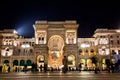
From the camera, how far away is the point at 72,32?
327ft

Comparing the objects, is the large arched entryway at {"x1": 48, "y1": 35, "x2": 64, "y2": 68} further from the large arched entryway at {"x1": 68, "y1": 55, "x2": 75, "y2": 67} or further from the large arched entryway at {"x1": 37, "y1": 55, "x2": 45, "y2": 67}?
the large arched entryway at {"x1": 68, "y1": 55, "x2": 75, "y2": 67}

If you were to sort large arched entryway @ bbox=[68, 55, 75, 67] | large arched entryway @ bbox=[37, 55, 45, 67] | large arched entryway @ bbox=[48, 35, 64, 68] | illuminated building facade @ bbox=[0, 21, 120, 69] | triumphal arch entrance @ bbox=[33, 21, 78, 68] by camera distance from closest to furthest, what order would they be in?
large arched entryway @ bbox=[37, 55, 45, 67] < large arched entryway @ bbox=[68, 55, 75, 67] < illuminated building facade @ bbox=[0, 21, 120, 69] < triumphal arch entrance @ bbox=[33, 21, 78, 68] < large arched entryway @ bbox=[48, 35, 64, 68]

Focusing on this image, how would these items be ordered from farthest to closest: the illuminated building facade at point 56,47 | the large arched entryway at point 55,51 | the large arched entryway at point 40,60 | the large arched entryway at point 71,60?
the large arched entryway at point 55,51
the illuminated building facade at point 56,47
the large arched entryway at point 71,60
the large arched entryway at point 40,60

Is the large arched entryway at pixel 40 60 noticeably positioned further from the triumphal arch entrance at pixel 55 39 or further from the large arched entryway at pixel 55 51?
the large arched entryway at pixel 55 51

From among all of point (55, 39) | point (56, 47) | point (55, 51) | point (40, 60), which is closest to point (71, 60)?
point (55, 51)

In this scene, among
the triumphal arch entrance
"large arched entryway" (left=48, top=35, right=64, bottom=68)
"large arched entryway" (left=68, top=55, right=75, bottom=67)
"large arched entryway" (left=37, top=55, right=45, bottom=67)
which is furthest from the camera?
"large arched entryway" (left=48, top=35, right=64, bottom=68)

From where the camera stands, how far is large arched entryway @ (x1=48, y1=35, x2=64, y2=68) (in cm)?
10106

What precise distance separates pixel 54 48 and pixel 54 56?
3456mm

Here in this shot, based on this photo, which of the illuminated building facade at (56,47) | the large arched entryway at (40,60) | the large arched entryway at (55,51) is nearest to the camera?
the large arched entryway at (40,60)

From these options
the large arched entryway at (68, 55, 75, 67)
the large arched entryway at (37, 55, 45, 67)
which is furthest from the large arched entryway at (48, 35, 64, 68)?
the large arched entryway at (68, 55, 75, 67)

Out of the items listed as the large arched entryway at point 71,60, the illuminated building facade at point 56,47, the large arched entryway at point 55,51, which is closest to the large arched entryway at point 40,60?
the illuminated building facade at point 56,47

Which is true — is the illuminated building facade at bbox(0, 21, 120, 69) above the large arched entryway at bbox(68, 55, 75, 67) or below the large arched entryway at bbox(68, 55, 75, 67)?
above

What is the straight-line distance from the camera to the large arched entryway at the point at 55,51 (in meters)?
101

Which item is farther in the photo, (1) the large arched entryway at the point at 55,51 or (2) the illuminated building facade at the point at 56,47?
(1) the large arched entryway at the point at 55,51
